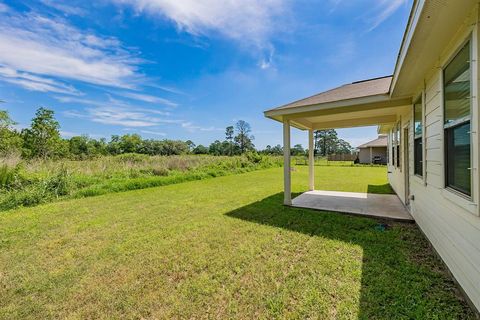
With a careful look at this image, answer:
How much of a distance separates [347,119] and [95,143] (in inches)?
2192

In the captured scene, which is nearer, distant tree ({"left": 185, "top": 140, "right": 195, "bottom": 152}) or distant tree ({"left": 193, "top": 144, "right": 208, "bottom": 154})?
distant tree ({"left": 193, "top": 144, "right": 208, "bottom": 154})

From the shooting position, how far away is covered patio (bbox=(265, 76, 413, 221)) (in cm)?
454

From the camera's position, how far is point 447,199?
2.46 metres

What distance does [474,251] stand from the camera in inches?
72.2

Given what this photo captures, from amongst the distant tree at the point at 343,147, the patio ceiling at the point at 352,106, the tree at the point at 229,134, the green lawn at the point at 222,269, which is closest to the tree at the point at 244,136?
the tree at the point at 229,134

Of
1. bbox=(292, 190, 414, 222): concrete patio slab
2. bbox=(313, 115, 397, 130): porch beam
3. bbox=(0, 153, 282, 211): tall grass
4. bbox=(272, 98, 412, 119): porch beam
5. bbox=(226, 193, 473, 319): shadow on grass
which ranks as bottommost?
bbox=(226, 193, 473, 319): shadow on grass

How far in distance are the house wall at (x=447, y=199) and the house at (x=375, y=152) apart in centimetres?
2341

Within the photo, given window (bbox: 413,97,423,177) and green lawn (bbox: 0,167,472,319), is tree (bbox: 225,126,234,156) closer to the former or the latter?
green lawn (bbox: 0,167,472,319)

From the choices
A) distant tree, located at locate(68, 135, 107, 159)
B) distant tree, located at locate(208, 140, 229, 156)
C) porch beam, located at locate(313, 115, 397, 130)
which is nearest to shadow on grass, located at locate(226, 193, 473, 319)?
porch beam, located at locate(313, 115, 397, 130)

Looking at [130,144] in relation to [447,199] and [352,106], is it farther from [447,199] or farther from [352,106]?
[447,199]

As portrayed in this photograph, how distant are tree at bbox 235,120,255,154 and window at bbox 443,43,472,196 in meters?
53.8

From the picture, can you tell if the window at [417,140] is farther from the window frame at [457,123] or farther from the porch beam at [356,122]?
the porch beam at [356,122]

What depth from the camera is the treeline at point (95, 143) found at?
25.1 metres

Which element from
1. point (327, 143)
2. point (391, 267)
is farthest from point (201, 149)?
point (391, 267)
